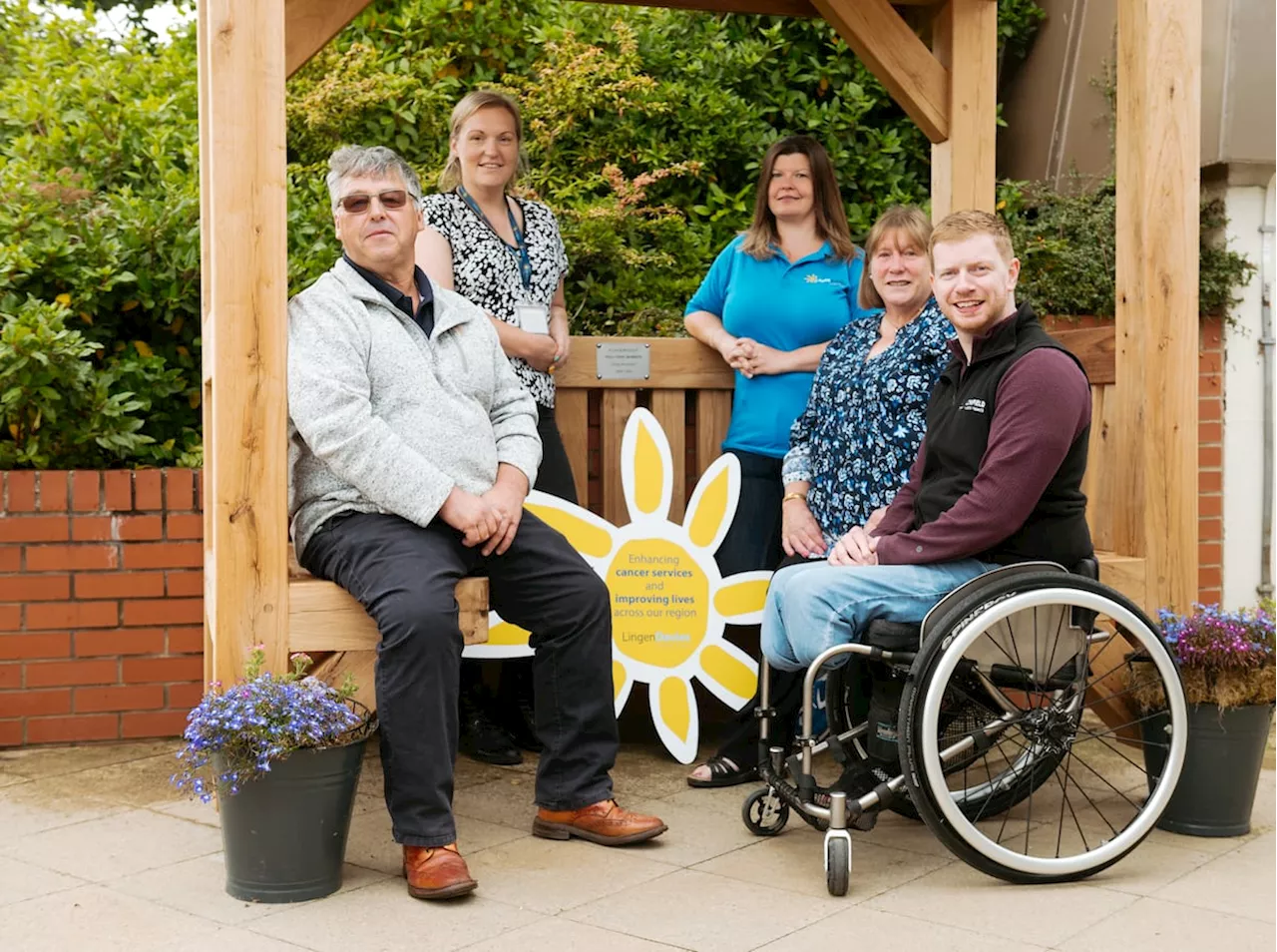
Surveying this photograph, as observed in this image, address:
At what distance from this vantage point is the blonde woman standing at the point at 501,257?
402cm

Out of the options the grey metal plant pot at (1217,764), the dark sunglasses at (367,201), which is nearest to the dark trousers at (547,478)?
the dark sunglasses at (367,201)

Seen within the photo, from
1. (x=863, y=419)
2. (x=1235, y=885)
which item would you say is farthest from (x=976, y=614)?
(x=863, y=419)

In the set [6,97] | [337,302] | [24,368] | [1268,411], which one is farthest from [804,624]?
[6,97]

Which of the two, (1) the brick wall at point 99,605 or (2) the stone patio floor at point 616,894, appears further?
(1) the brick wall at point 99,605

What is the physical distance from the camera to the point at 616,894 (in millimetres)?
2953

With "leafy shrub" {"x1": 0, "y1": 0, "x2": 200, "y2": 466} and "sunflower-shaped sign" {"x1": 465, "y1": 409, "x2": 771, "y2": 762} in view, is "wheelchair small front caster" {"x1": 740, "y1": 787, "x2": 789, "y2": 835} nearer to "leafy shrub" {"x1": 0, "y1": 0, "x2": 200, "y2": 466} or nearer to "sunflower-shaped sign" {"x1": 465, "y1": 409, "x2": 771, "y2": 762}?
"sunflower-shaped sign" {"x1": 465, "y1": 409, "x2": 771, "y2": 762}

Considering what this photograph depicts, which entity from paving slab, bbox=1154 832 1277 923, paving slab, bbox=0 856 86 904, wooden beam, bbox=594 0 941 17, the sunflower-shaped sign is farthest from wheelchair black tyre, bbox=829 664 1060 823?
wooden beam, bbox=594 0 941 17

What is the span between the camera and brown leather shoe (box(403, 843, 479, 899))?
2.88 meters

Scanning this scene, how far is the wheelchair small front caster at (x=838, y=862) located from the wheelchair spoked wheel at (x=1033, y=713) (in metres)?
0.18

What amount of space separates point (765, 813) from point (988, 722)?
572mm

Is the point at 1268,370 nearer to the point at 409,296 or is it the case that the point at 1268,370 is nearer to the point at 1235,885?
the point at 1235,885

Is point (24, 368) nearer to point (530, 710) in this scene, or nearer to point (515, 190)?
point (530, 710)

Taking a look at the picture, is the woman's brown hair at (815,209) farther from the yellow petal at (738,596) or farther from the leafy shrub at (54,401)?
the leafy shrub at (54,401)

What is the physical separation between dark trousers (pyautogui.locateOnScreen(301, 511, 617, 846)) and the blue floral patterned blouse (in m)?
0.80
